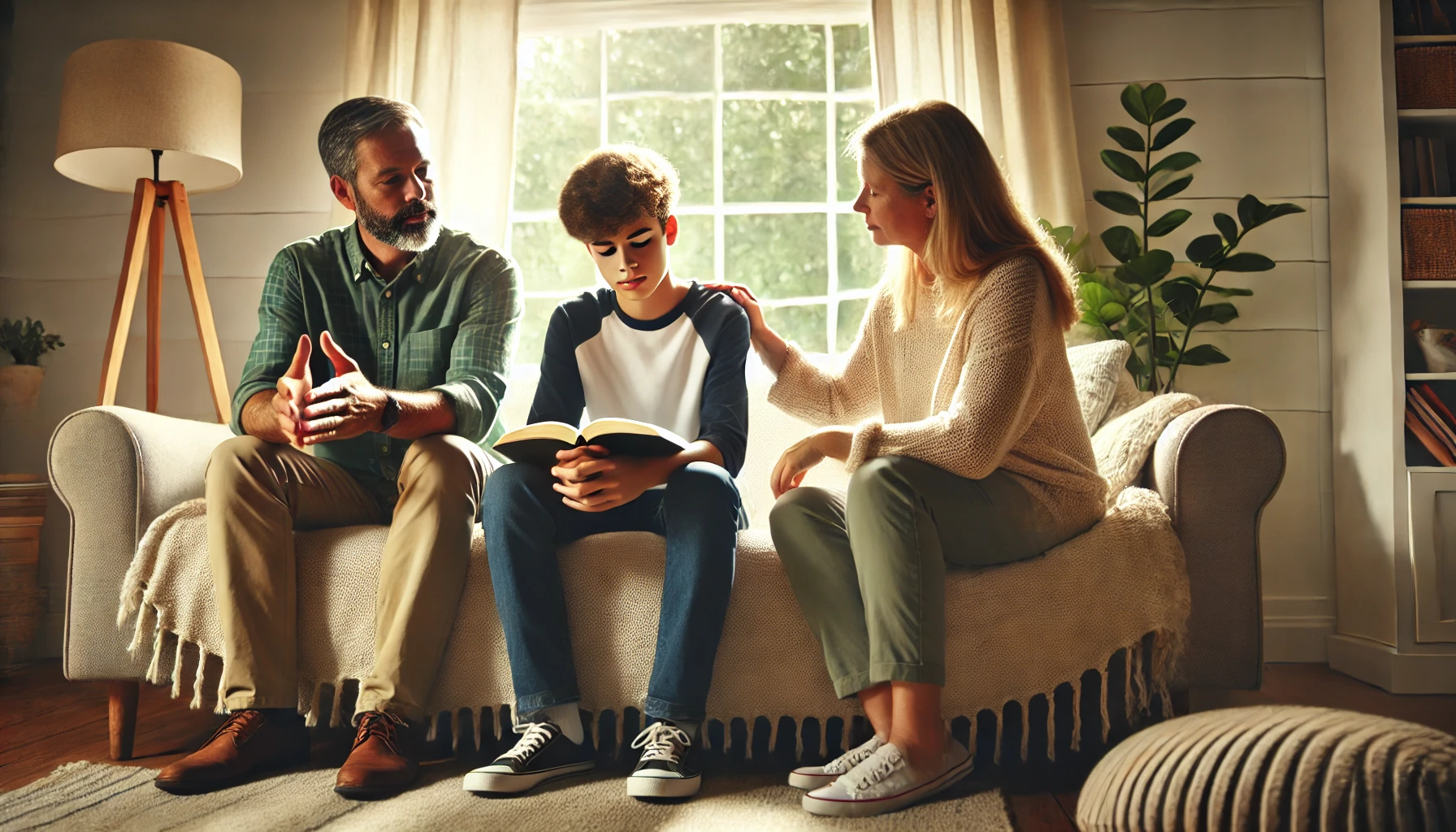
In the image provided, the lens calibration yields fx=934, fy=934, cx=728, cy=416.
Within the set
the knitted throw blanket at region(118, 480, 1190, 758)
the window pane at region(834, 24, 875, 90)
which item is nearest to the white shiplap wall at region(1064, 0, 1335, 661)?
the window pane at region(834, 24, 875, 90)

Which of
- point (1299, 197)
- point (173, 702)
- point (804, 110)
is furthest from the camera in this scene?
point (804, 110)

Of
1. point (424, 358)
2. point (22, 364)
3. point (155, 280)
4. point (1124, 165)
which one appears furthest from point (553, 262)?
point (1124, 165)

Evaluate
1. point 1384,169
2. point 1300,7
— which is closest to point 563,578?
point 1384,169

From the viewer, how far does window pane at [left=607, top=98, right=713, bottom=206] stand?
2.73m

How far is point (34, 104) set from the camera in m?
2.73

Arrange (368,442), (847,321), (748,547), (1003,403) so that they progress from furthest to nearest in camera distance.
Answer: (847,321)
(368,442)
(748,547)
(1003,403)

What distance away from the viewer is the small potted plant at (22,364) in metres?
2.49

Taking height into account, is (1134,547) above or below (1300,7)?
below

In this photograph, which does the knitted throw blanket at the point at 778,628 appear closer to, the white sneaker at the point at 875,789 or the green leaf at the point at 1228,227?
the white sneaker at the point at 875,789

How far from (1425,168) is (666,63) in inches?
77.2

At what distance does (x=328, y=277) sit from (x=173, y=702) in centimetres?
95

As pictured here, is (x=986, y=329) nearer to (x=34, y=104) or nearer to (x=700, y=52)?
(x=700, y=52)

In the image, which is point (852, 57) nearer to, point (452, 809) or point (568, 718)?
point (568, 718)

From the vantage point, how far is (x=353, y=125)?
1.70 metres
